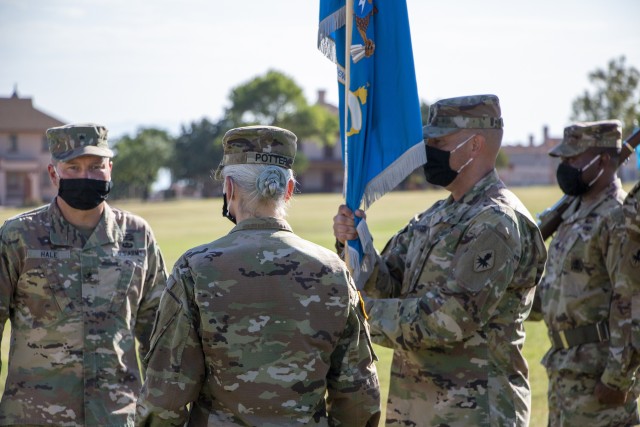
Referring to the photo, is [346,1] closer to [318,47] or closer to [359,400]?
[318,47]

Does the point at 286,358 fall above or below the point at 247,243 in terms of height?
below

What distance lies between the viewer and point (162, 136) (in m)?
86.6

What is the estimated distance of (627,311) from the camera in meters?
5.55

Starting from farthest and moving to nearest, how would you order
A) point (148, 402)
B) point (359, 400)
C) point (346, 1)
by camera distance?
point (346, 1) < point (359, 400) < point (148, 402)

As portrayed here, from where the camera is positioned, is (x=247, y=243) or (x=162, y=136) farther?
(x=162, y=136)

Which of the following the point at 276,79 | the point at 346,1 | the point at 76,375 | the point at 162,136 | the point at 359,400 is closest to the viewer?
the point at 359,400

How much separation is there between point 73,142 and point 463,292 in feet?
8.31

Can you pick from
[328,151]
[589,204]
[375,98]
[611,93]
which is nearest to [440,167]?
[375,98]

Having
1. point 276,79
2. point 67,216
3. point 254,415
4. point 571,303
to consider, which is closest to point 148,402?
point 254,415

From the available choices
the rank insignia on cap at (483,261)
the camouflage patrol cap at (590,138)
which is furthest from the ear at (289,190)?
the camouflage patrol cap at (590,138)

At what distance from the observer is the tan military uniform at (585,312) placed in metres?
5.86

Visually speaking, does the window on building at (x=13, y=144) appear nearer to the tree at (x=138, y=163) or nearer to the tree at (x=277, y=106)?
the tree at (x=138, y=163)

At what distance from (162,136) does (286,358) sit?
3344 inches

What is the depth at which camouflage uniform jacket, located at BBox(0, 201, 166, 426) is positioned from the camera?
4988 mm
